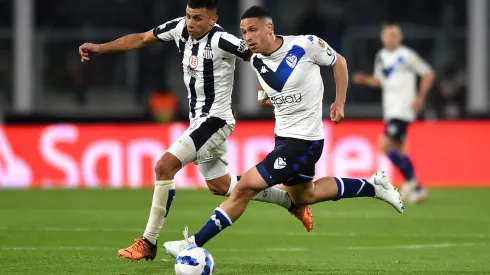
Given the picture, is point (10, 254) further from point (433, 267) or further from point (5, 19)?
point (5, 19)

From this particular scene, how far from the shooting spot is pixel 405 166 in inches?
584

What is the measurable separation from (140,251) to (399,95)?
24.3ft

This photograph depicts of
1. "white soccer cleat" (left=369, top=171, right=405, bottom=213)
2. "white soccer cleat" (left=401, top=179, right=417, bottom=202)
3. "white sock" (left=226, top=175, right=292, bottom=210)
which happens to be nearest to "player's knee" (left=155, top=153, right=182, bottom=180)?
"white sock" (left=226, top=175, right=292, bottom=210)

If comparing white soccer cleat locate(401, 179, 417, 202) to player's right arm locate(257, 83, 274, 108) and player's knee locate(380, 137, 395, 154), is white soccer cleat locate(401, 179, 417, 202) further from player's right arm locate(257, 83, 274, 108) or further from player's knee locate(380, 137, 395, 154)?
player's right arm locate(257, 83, 274, 108)

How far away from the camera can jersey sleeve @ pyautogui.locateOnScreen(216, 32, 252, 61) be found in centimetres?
893

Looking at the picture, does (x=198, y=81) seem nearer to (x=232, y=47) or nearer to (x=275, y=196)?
(x=232, y=47)

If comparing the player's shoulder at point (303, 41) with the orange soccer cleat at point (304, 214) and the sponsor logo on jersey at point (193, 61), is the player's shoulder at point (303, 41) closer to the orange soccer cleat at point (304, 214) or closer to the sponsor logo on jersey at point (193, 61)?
the sponsor logo on jersey at point (193, 61)

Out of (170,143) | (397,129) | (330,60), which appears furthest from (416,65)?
(330,60)

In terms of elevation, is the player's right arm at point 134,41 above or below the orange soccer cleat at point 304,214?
above

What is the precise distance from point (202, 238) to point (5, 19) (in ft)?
60.6

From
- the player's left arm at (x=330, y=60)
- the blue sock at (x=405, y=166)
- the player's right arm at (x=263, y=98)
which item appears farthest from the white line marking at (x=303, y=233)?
the blue sock at (x=405, y=166)

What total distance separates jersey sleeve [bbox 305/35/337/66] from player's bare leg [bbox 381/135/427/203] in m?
6.47

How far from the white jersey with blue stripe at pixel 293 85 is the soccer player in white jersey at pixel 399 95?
6.41 metres

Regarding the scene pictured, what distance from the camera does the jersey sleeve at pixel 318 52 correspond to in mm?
8539
